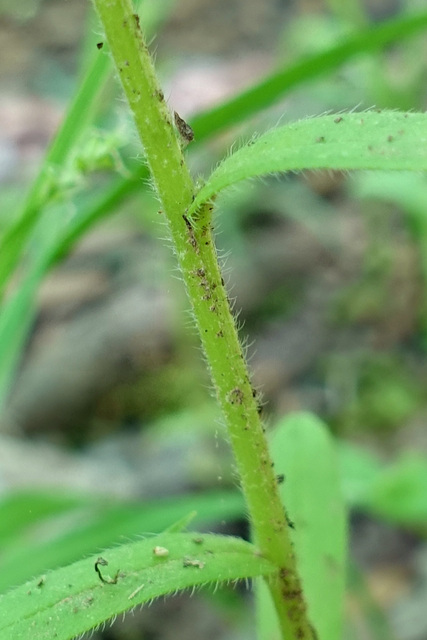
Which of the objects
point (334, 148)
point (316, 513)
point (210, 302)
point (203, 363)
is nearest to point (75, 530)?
point (316, 513)

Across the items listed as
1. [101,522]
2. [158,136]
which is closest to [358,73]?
[101,522]

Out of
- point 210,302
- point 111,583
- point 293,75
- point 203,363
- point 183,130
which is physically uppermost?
point 203,363

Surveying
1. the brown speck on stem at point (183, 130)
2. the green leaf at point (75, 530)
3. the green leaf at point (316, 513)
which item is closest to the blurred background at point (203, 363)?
the green leaf at point (75, 530)

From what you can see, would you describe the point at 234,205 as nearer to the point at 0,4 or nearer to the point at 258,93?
the point at 258,93

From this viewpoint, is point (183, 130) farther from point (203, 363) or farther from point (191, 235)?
point (203, 363)

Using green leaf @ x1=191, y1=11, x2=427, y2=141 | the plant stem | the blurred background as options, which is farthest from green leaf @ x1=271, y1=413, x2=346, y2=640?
green leaf @ x1=191, y1=11, x2=427, y2=141

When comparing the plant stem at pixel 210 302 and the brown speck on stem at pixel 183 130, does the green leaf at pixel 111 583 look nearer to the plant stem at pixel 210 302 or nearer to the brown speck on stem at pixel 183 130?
the plant stem at pixel 210 302
